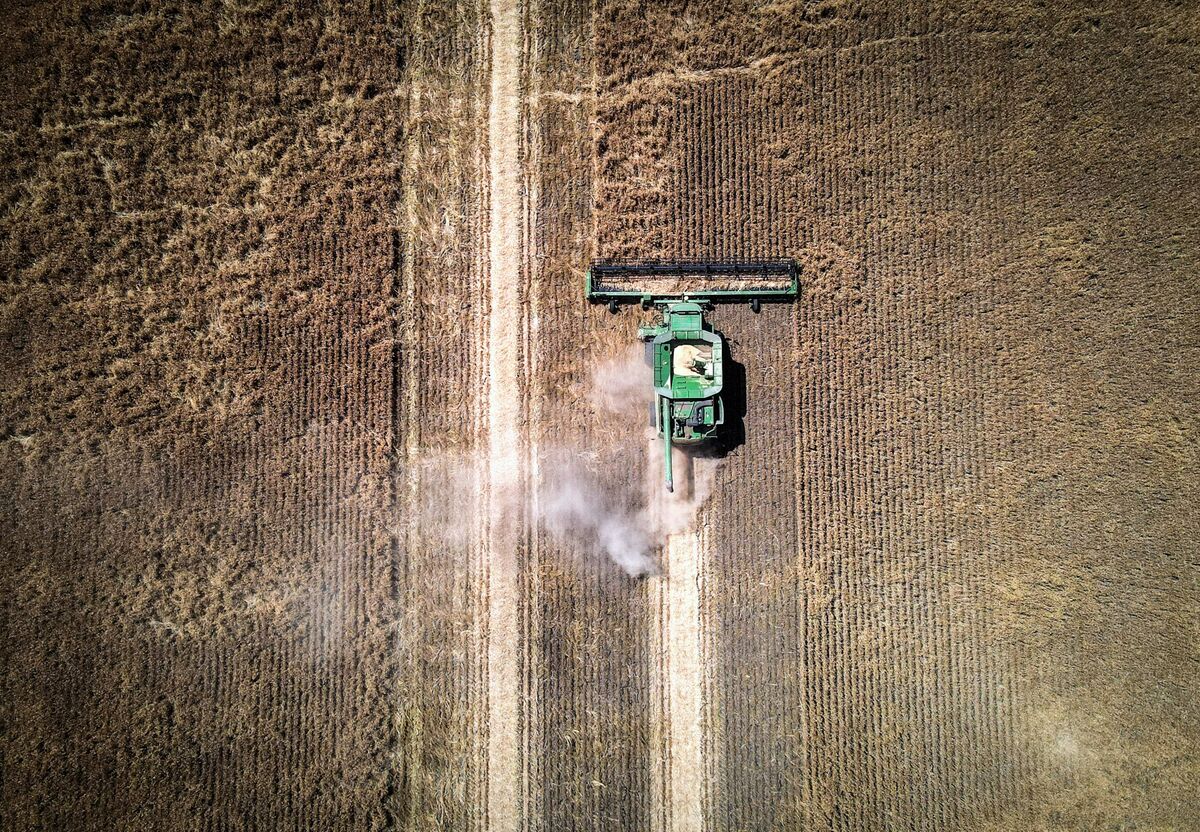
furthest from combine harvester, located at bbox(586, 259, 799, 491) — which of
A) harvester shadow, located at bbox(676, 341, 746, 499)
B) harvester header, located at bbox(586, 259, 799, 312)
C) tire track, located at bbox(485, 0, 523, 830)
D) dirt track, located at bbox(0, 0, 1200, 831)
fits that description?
tire track, located at bbox(485, 0, 523, 830)

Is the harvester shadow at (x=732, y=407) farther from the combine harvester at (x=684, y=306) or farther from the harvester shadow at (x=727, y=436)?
the combine harvester at (x=684, y=306)

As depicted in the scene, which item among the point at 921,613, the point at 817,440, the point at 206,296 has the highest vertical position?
the point at 206,296

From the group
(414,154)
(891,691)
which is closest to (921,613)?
(891,691)

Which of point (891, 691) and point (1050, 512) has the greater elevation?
point (1050, 512)

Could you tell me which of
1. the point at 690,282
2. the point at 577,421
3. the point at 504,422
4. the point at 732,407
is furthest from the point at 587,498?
the point at 690,282

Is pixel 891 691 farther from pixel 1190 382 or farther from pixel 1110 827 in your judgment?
pixel 1190 382

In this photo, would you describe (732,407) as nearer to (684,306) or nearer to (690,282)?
(684,306)
